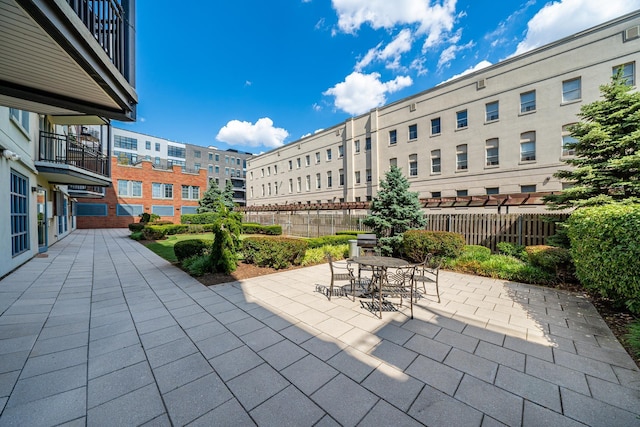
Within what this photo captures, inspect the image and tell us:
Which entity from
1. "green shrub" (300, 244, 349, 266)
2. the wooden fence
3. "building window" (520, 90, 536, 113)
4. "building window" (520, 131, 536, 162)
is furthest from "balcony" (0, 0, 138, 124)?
"building window" (520, 90, 536, 113)

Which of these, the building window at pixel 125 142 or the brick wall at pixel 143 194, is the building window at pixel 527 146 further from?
the building window at pixel 125 142

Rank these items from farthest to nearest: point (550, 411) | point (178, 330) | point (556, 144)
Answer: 1. point (556, 144)
2. point (178, 330)
3. point (550, 411)

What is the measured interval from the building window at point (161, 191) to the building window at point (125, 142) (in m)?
19.5

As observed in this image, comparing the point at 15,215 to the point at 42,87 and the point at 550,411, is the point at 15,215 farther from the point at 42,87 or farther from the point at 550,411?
the point at 550,411

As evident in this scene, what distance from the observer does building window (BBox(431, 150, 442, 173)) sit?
21253 millimetres

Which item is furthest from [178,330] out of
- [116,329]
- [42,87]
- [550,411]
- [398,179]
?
[398,179]

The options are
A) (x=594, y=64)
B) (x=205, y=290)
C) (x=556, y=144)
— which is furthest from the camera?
(x=556, y=144)

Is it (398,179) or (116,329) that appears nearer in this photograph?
(116,329)

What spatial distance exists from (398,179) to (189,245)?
8.81 meters

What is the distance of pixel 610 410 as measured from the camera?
213 centimetres

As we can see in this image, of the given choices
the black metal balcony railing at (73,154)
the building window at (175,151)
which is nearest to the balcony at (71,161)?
the black metal balcony railing at (73,154)

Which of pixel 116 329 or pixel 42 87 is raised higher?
pixel 42 87

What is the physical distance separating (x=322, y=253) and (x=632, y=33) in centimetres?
2145

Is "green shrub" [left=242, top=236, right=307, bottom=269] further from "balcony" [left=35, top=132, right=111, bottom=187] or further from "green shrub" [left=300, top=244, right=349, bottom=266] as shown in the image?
"balcony" [left=35, top=132, right=111, bottom=187]
